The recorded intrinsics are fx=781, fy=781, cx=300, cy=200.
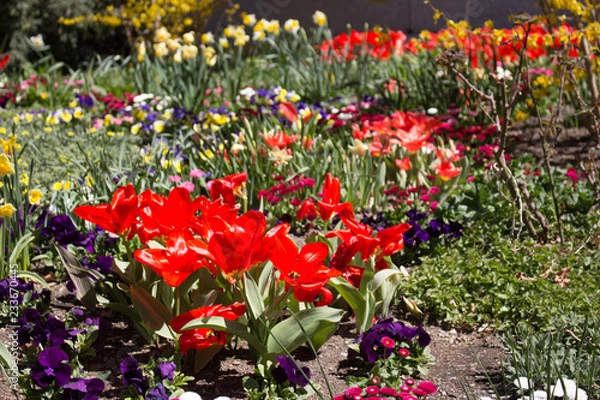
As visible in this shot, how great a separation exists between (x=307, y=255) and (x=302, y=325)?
0.25m

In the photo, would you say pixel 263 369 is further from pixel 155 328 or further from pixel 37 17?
pixel 37 17

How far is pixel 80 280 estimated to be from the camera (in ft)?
9.25

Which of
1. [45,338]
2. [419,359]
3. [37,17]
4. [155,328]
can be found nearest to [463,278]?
[419,359]

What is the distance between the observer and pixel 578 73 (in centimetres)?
486

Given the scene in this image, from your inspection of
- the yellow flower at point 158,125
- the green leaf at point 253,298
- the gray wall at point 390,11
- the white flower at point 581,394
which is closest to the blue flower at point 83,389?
the green leaf at point 253,298

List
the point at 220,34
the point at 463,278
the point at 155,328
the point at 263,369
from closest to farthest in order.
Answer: the point at 263,369 → the point at 155,328 → the point at 463,278 → the point at 220,34

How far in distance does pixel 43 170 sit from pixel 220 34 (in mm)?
6789

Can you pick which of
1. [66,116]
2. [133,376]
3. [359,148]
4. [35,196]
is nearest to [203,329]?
[133,376]

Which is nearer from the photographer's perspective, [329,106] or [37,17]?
[329,106]

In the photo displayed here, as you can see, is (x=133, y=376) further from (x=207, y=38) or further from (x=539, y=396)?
(x=207, y=38)

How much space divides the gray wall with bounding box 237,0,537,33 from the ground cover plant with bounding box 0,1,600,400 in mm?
5007

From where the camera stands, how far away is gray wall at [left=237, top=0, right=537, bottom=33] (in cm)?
1010

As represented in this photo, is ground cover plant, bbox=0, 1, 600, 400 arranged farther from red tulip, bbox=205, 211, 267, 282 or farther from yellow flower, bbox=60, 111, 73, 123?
yellow flower, bbox=60, 111, 73, 123

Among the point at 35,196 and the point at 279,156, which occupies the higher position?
the point at 35,196
